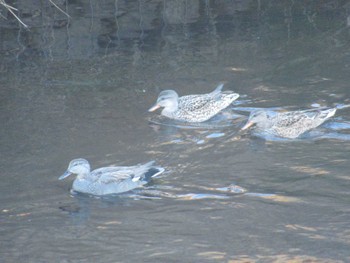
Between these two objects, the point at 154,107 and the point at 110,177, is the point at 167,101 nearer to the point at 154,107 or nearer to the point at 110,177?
the point at 154,107

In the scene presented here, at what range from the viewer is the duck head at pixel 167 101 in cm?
1392

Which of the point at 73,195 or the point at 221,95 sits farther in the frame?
the point at 221,95

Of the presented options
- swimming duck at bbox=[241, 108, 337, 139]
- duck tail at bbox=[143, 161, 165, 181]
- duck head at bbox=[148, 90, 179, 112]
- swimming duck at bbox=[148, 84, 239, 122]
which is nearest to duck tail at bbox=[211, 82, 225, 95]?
swimming duck at bbox=[148, 84, 239, 122]

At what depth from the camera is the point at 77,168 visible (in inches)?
437

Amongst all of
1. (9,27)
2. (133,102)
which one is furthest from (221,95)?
(9,27)

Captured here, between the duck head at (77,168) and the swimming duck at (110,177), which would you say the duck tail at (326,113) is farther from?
the duck head at (77,168)

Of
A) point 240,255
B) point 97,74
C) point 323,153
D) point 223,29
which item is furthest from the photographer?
point 223,29

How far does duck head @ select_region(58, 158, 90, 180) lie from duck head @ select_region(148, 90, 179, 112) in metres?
3.05

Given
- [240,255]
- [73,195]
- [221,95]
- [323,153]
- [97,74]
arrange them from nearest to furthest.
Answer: [240,255]
[73,195]
[323,153]
[221,95]
[97,74]

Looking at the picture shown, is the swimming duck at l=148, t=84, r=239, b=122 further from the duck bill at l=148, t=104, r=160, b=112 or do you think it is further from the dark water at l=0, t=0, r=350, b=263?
the dark water at l=0, t=0, r=350, b=263

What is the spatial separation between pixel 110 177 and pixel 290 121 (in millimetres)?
3227

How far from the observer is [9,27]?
2067 centimetres

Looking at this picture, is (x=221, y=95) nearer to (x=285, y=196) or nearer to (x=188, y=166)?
(x=188, y=166)

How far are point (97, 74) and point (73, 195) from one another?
563cm
